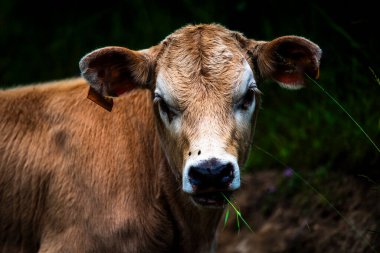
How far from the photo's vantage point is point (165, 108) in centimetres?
496

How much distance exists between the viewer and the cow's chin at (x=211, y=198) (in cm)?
455

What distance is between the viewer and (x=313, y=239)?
256 inches

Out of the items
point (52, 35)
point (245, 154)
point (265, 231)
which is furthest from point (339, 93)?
point (52, 35)

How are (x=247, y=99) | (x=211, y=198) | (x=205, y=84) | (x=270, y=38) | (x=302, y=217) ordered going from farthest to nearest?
(x=270, y=38) < (x=302, y=217) < (x=247, y=99) < (x=205, y=84) < (x=211, y=198)

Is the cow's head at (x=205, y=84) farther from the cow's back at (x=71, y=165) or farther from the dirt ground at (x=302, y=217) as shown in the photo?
the dirt ground at (x=302, y=217)

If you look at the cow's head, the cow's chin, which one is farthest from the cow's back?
the cow's chin

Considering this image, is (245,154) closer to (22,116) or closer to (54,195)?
(54,195)

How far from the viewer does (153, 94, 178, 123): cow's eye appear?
4.88 meters

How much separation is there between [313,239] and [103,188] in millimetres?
2201

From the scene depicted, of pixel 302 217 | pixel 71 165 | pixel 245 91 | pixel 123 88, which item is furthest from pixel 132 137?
pixel 302 217

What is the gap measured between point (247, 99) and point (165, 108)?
0.54 m

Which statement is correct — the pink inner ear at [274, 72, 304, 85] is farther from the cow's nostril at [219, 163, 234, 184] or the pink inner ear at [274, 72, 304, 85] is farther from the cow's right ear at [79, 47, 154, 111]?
the cow's nostril at [219, 163, 234, 184]

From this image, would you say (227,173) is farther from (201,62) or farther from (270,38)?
(270,38)

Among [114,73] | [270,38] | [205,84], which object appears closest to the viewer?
[205,84]
